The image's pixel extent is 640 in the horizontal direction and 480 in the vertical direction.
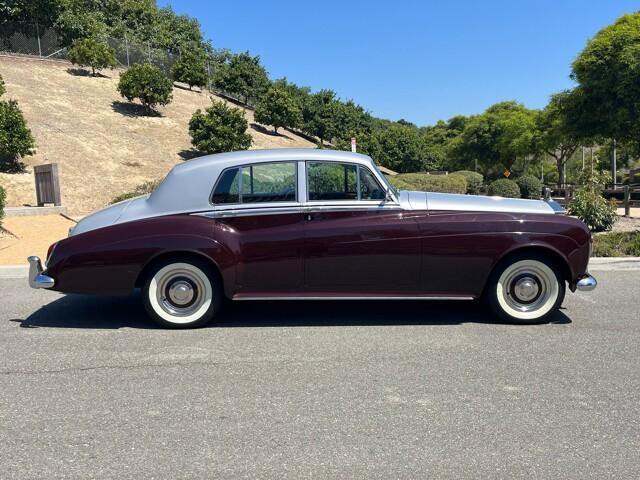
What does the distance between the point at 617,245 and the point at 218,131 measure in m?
20.7

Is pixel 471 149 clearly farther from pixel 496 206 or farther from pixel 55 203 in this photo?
pixel 496 206

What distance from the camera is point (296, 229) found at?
5098 mm

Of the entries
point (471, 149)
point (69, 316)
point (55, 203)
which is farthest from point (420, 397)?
point (471, 149)

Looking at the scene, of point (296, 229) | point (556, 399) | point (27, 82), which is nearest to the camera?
point (556, 399)

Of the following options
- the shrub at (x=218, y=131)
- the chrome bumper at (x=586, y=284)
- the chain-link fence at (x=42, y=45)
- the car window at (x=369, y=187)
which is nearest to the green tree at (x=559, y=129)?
the shrub at (x=218, y=131)

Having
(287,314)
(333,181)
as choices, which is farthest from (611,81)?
(287,314)

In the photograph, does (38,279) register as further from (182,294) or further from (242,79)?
(242,79)

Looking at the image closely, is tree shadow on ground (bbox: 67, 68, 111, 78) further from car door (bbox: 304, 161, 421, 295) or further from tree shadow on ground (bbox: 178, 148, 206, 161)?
car door (bbox: 304, 161, 421, 295)

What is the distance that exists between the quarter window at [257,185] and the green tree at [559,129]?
67.1 feet

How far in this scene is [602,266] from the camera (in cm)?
816

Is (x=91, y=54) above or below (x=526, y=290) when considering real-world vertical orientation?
above

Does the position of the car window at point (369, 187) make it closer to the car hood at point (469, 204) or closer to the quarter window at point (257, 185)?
the car hood at point (469, 204)

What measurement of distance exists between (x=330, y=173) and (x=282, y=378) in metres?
2.19

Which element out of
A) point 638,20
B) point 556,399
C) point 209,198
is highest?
point 638,20
